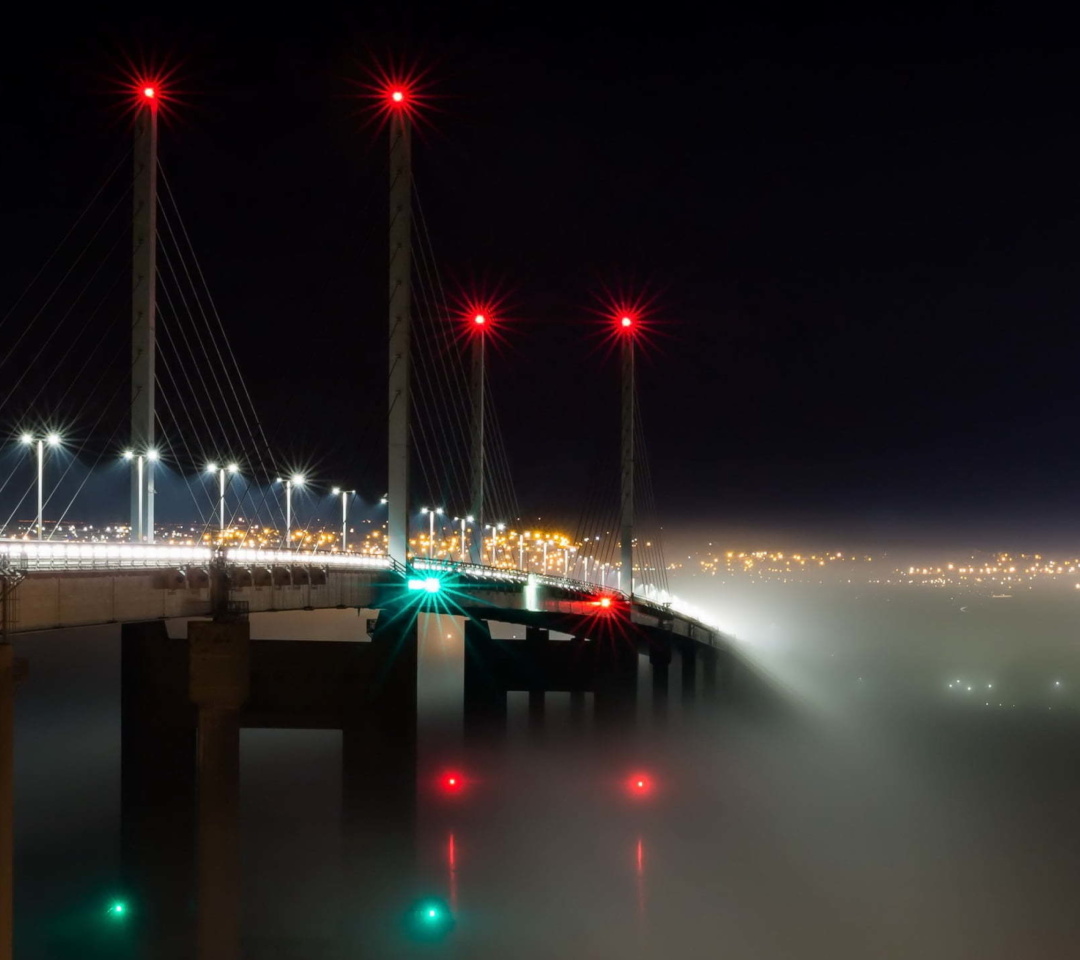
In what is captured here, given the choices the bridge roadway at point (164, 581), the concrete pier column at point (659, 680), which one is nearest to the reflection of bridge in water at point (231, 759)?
the bridge roadway at point (164, 581)

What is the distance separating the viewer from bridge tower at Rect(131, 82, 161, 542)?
87.6ft

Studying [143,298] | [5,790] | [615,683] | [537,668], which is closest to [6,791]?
[5,790]

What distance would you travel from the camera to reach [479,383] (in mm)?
62188

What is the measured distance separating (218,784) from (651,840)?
61.1 feet

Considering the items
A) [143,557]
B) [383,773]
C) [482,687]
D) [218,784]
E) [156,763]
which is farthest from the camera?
[482,687]

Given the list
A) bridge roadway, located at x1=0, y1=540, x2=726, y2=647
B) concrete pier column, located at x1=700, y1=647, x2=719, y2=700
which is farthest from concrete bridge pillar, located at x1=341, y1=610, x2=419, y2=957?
concrete pier column, located at x1=700, y1=647, x2=719, y2=700

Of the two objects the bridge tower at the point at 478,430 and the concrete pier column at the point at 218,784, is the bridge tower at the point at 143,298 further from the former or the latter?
the bridge tower at the point at 478,430

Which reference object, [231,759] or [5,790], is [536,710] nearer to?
[231,759]

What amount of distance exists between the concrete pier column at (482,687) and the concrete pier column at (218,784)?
3278 cm

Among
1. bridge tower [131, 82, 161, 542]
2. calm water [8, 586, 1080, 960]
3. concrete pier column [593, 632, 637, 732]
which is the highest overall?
bridge tower [131, 82, 161, 542]

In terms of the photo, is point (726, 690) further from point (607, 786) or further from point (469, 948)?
point (469, 948)

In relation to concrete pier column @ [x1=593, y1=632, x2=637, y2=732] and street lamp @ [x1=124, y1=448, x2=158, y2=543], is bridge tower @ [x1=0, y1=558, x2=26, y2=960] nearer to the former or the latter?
street lamp @ [x1=124, y1=448, x2=158, y2=543]

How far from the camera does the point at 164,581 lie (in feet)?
70.2

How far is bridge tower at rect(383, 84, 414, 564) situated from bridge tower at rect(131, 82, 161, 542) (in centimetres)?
735
